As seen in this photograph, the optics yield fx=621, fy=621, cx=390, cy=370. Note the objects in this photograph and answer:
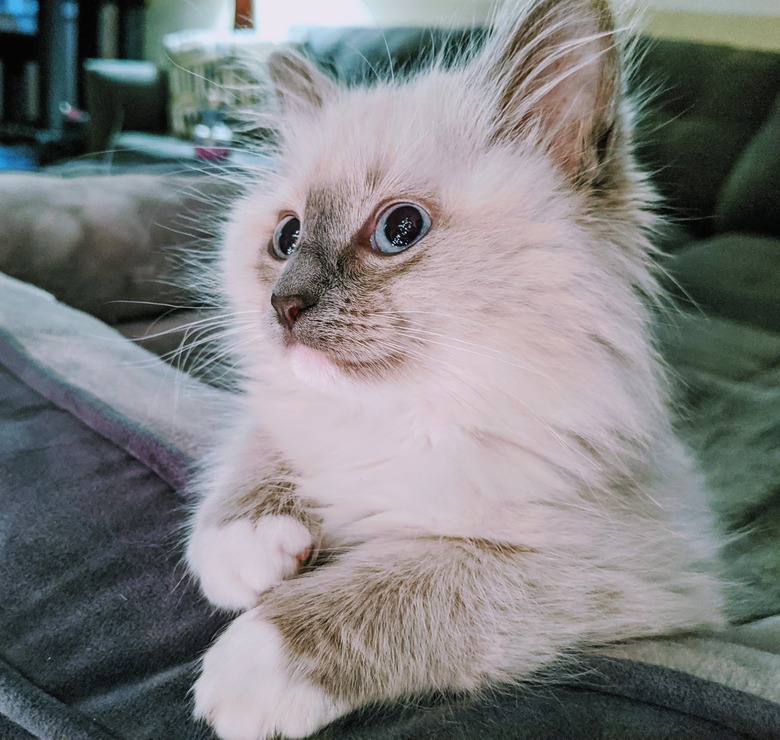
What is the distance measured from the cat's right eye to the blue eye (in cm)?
23

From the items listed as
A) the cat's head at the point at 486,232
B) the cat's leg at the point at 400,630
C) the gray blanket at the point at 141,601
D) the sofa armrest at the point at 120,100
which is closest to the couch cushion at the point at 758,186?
the gray blanket at the point at 141,601

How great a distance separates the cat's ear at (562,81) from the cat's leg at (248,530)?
0.62m

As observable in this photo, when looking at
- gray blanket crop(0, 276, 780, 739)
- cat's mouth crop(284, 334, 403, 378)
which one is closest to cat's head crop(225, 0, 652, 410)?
cat's mouth crop(284, 334, 403, 378)

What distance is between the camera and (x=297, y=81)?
127cm

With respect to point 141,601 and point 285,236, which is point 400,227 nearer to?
point 285,236

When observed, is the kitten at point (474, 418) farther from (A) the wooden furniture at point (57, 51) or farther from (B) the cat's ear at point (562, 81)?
(A) the wooden furniture at point (57, 51)

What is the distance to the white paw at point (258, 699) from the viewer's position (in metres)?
0.62

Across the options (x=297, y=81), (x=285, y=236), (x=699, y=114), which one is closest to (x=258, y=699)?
(x=285, y=236)

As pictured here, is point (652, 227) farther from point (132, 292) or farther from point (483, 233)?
point (132, 292)

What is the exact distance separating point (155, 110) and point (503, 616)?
4.65 metres

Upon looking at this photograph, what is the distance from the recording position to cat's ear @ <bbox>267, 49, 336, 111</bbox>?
1.26m

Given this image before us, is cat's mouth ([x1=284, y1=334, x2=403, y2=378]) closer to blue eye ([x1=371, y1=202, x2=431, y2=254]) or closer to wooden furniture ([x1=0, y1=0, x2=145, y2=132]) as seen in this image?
blue eye ([x1=371, y1=202, x2=431, y2=254])

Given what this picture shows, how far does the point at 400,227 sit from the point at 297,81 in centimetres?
60

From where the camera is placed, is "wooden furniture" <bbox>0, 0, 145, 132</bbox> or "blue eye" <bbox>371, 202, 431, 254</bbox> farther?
"wooden furniture" <bbox>0, 0, 145, 132</bbox>
